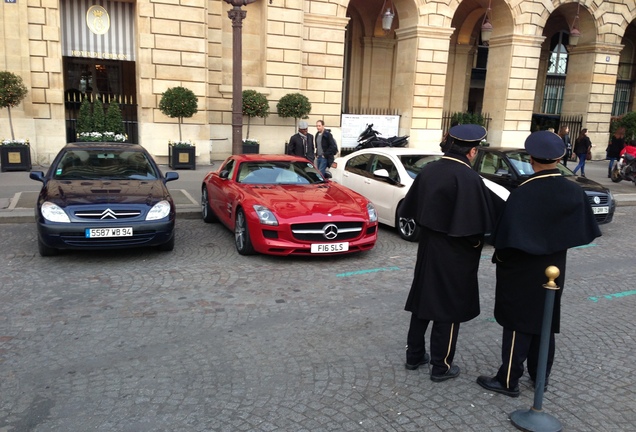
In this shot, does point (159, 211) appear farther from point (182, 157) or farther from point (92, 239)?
point (182, 157)

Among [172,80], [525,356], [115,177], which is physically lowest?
[525,356]

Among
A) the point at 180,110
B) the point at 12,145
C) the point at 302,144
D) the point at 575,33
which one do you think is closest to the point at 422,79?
the point at 575,33

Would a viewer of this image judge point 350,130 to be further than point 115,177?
Yes

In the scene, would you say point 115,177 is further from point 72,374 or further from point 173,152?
point 173,152

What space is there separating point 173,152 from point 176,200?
4.83 m

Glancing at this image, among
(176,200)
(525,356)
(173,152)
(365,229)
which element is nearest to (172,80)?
(173,152)

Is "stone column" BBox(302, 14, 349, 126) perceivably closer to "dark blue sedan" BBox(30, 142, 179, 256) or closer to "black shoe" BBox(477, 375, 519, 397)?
"dark blue sedan" BBox(30, 142, 179, 256)

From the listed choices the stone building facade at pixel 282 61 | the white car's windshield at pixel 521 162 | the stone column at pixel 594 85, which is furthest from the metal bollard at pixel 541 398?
the stone column at pixel 594 85

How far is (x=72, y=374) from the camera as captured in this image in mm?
4059

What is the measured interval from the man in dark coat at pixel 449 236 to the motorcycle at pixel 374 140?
15.8 meters

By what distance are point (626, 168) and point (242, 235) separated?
13.3 meters

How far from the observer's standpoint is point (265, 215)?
7.20 meters

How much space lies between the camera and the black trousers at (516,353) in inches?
149

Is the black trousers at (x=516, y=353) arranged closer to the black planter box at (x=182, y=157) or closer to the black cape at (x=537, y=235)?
the black cape at (x=537, y=235)
